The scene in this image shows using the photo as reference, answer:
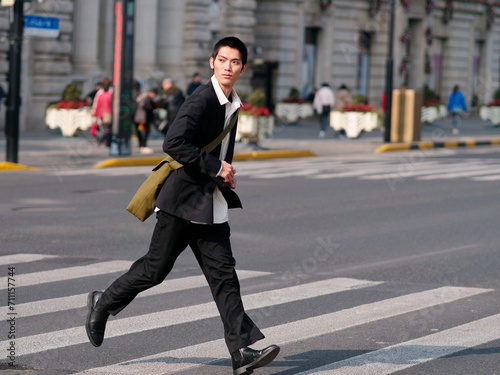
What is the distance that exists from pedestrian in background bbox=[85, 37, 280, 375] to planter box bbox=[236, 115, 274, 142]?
18756 millimetres

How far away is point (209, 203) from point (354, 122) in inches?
967

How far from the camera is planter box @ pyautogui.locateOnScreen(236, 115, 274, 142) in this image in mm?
24578

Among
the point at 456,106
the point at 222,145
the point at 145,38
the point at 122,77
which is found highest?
the point at 145,38

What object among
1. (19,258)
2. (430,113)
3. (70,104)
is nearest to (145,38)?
(70,104)

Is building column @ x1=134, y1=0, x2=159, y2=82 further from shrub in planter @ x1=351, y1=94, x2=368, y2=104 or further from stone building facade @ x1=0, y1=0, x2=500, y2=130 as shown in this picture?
shrub in planter @ x1=351, y1=94, x2=368, y2=104

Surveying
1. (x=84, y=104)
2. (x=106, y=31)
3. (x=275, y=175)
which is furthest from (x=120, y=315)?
(x=106, y=31)

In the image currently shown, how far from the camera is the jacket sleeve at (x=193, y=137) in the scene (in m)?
5.43

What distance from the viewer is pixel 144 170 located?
19.7 m

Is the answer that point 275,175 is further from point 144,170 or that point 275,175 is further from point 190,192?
point 190,192

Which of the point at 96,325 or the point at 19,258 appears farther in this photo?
the point at 19,258

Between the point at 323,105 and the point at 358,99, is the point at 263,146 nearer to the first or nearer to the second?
the point at 358,99

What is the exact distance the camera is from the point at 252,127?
24625mm

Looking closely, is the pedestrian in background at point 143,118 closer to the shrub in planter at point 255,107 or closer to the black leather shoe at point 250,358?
the shrub in planter at point 255,107

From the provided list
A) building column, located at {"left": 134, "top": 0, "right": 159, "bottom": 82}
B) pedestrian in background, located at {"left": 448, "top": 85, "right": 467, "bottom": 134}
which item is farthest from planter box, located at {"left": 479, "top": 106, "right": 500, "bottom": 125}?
building column, located at {"left": 134, "top": 0, "right": 159, "bottom": 82}
